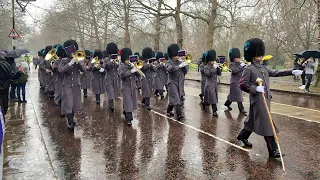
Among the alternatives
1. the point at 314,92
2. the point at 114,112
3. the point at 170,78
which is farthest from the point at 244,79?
the point at 314,92

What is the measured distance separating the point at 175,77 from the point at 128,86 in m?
1.34

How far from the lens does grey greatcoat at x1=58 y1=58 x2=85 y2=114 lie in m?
7.76

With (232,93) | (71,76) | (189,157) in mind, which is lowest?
(189,157)

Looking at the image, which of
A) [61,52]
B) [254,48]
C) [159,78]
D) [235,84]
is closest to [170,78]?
[235,84]

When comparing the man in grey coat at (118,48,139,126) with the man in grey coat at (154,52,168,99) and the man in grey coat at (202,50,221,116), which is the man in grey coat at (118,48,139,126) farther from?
the man in grey coat at (154,52,168,99)

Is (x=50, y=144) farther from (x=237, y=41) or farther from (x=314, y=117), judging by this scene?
(x=237, y=41)

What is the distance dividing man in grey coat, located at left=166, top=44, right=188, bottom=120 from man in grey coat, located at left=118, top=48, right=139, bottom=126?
3.31 ft

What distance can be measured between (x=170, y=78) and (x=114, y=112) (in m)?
2.32

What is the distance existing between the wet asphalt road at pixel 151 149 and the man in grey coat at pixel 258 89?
0.39 meters

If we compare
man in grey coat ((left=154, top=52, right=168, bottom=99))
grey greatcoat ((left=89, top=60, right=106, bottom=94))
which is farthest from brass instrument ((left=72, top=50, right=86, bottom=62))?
man in grey coat ((left=154, top=52, right=168, bottom=99))

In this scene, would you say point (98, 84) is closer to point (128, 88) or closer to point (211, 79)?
point (128, 88)

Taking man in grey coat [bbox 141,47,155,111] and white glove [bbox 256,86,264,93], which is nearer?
white glove [bbox 256,86,264,93]

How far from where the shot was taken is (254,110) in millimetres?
5664

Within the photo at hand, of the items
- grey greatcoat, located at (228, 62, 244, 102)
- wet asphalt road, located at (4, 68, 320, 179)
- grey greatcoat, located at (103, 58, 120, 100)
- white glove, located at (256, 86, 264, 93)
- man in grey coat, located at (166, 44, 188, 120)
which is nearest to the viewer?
wet asphalt road, located at (4, 68, 320, 179)
